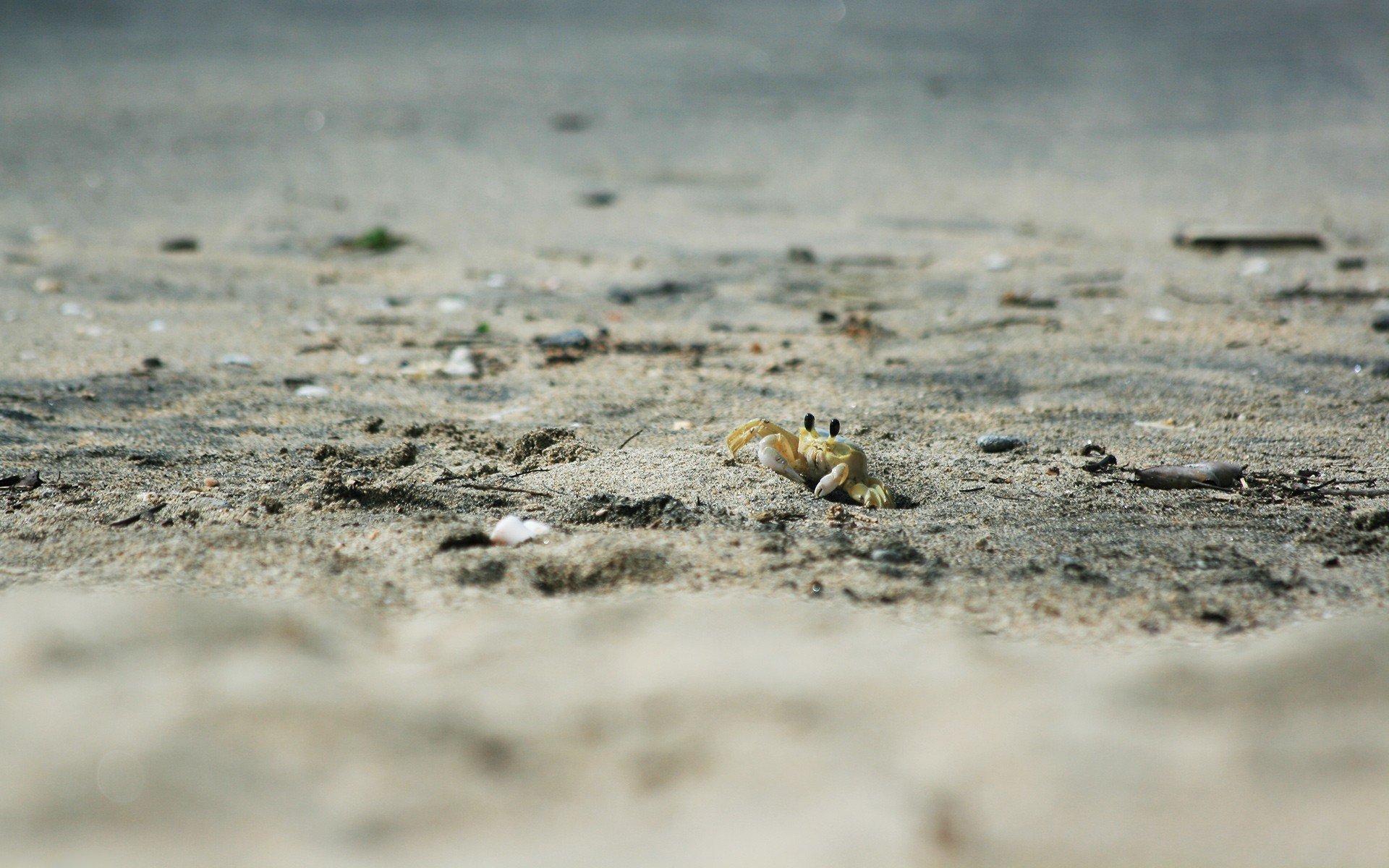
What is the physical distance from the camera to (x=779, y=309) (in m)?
3.77

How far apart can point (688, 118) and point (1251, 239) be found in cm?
378

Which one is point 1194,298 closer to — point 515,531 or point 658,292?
point 658,292

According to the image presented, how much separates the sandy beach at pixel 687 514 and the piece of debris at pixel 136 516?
0.04ft

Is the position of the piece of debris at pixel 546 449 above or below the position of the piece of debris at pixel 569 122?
below

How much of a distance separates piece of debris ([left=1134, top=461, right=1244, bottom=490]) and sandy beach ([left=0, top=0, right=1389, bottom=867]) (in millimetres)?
60

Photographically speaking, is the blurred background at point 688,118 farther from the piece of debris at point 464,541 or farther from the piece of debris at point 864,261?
the piece of debris at point 464,541

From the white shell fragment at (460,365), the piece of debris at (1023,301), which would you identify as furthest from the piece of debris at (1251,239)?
the white shell fragment at (460,365)

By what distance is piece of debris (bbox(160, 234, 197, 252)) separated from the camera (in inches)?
177

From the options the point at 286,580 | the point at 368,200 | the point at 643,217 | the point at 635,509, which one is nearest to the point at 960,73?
the point at 643,217

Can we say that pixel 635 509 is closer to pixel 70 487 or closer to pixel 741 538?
pixel 741 538

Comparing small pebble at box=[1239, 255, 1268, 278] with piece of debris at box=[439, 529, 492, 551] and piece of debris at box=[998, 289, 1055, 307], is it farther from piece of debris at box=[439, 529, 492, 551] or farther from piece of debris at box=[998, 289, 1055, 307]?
piece of debris at box=[439, 529, 492, 551]

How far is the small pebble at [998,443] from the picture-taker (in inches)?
92.7

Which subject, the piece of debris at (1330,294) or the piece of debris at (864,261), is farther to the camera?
the piece of debris at (864,261)

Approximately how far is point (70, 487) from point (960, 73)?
23.0 ft
